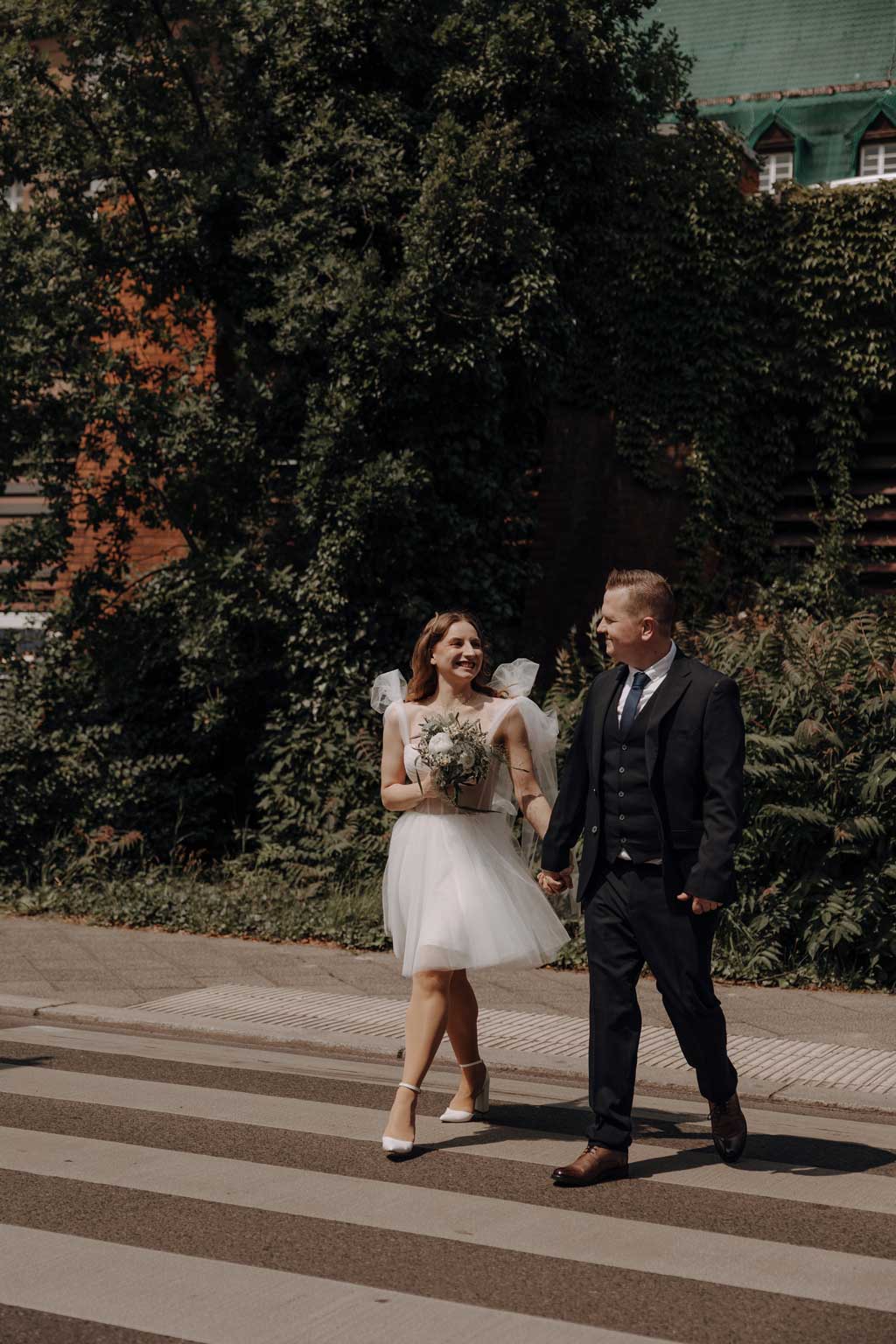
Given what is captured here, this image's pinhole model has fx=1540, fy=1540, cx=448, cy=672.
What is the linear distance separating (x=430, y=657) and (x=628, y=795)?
1131 mm

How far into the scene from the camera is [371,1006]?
8.31 metres

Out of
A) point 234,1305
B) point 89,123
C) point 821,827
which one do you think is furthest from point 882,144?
point 234,1305

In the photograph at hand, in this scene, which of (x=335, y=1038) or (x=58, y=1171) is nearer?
(x=58, y=1171)

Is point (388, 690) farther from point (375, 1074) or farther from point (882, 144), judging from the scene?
point (882, 144)

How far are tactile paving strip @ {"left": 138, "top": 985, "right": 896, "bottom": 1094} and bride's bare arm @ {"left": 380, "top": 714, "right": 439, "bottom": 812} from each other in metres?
1.96

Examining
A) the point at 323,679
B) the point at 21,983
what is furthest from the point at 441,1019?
the point at 323,679

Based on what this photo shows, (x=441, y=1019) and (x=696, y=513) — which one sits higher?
(x=696, y=513)

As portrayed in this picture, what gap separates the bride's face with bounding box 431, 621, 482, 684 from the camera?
5785 mm

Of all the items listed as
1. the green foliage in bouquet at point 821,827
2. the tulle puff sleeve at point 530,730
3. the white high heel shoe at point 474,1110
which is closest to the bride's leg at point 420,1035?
the white high heel shoe at point 474,1110

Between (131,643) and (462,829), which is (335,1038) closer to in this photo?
(462,829)

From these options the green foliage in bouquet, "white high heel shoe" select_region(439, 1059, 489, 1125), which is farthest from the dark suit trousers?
the green foliage in bouquet

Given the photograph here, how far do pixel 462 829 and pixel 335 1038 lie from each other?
2.24m

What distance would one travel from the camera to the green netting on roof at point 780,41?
2208 cm

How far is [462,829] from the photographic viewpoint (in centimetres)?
578
